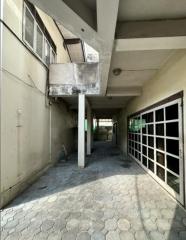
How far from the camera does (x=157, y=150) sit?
197 inches

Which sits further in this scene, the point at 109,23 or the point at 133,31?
the point at 133,31

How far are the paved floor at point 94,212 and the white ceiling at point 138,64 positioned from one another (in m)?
2.98

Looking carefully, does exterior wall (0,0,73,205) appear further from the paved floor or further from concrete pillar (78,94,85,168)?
concrete pillar (78,94,85,168)

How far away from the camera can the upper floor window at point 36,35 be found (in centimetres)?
473

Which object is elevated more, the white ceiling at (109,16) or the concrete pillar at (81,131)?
the white ceiling at (109,16)

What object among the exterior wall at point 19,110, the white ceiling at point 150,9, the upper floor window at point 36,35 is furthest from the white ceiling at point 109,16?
the upper floor window at point 36,35

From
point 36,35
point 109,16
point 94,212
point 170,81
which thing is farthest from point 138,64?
point 94,212

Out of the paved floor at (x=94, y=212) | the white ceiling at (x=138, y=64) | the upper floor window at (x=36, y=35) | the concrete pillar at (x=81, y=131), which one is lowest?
the paved floor at (x=94, y=212)

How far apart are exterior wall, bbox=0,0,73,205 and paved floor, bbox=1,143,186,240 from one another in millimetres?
492

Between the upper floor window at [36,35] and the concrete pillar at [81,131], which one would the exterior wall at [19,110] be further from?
the concrete pillar at [81,131]

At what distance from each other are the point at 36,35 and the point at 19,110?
8.59ft

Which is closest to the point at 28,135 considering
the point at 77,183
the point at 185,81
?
the point at 77,183

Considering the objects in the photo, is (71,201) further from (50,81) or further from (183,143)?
(50,81)

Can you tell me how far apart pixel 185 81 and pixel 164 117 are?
1.32 metres
